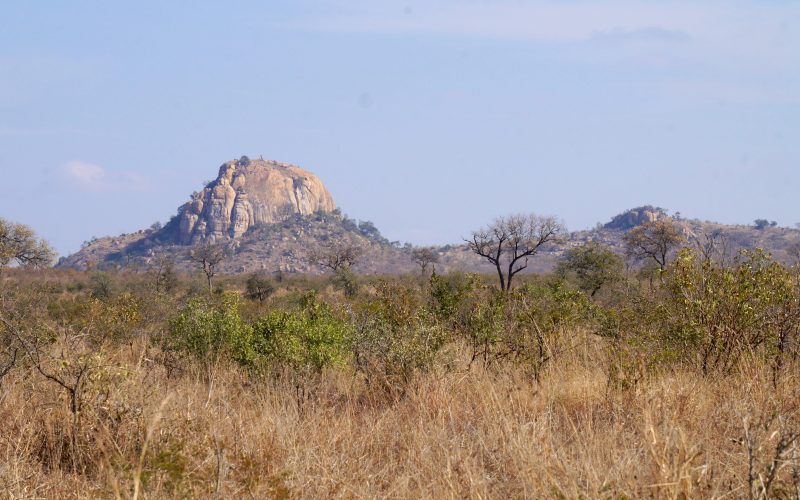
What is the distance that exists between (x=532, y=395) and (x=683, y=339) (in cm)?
229

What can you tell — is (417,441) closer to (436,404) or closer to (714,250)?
(436,404)

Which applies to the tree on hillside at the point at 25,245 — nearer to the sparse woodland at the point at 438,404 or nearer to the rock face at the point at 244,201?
the sparse woodland at the point at 438,404

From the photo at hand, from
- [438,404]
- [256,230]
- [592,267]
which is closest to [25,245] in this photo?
[592,267]

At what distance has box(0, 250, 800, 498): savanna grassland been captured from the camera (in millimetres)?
4047

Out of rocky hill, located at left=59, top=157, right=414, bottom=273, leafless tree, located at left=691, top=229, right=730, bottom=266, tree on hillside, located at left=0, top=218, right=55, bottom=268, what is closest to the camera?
leafless tree, located at left=691, top=229, right=730, bottom=266

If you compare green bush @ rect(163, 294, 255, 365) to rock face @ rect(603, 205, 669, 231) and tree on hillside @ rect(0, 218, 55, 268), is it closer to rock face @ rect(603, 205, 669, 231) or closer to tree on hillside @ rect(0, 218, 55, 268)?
tree on hillside @ rect(0, 218, 55, 268)

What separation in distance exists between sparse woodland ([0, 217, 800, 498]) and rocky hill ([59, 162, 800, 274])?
93684 mm

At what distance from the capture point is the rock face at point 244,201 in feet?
532

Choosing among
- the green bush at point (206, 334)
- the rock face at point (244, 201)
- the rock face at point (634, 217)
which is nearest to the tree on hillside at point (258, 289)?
the green bush at point (206, 334)

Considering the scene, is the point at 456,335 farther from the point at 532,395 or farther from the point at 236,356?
the point at 532,395

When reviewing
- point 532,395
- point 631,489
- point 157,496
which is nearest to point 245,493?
point 157,496

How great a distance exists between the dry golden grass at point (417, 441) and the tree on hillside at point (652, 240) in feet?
149

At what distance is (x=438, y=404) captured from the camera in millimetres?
6559

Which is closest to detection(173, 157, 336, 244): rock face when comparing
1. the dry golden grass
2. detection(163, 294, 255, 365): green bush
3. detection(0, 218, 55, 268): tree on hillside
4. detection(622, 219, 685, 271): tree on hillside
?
detection(622, 219, 685, 271): tree on hillside
